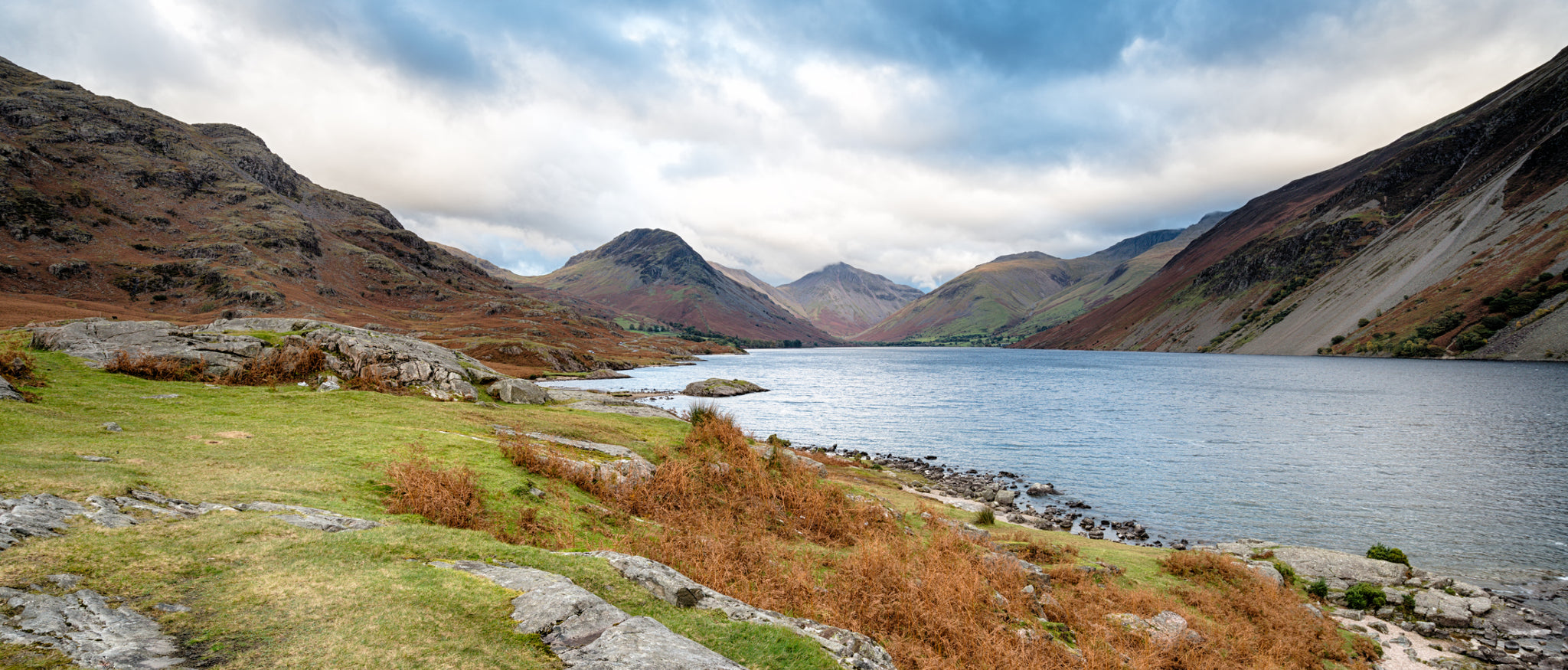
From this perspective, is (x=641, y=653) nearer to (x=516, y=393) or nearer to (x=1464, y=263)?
(x=516, y=393)

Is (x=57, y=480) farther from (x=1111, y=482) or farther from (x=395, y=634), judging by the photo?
(x=1111, y=482)

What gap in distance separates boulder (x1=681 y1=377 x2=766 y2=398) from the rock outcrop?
6248 centimetres

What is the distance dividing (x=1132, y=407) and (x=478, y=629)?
8524 centimetres

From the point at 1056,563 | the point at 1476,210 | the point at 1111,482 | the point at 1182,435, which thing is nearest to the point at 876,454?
the point at 1111,482

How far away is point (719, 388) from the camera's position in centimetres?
9412

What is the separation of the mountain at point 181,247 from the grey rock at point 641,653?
99.6 meters

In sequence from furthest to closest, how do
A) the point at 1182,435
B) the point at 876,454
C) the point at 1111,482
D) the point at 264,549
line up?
the point at 1182,435 < the point at 876,454 < the point at 1111,482 < the point at 264,549

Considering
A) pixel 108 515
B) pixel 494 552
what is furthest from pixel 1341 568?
pixel 108 515

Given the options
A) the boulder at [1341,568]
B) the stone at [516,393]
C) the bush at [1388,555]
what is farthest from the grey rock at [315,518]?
the bush at [1388,555]

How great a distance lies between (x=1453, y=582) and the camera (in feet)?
66.2

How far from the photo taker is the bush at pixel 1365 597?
18.7m

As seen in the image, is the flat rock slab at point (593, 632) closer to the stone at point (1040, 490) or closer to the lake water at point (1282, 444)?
the lake water at point (1282, 444)

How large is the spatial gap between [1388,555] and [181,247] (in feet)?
593

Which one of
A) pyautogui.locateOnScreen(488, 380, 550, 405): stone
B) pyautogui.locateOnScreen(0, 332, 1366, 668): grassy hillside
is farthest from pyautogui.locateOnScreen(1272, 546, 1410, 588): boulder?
pyautogui.locateOnScreen(488, 380, 550, 405): stone
